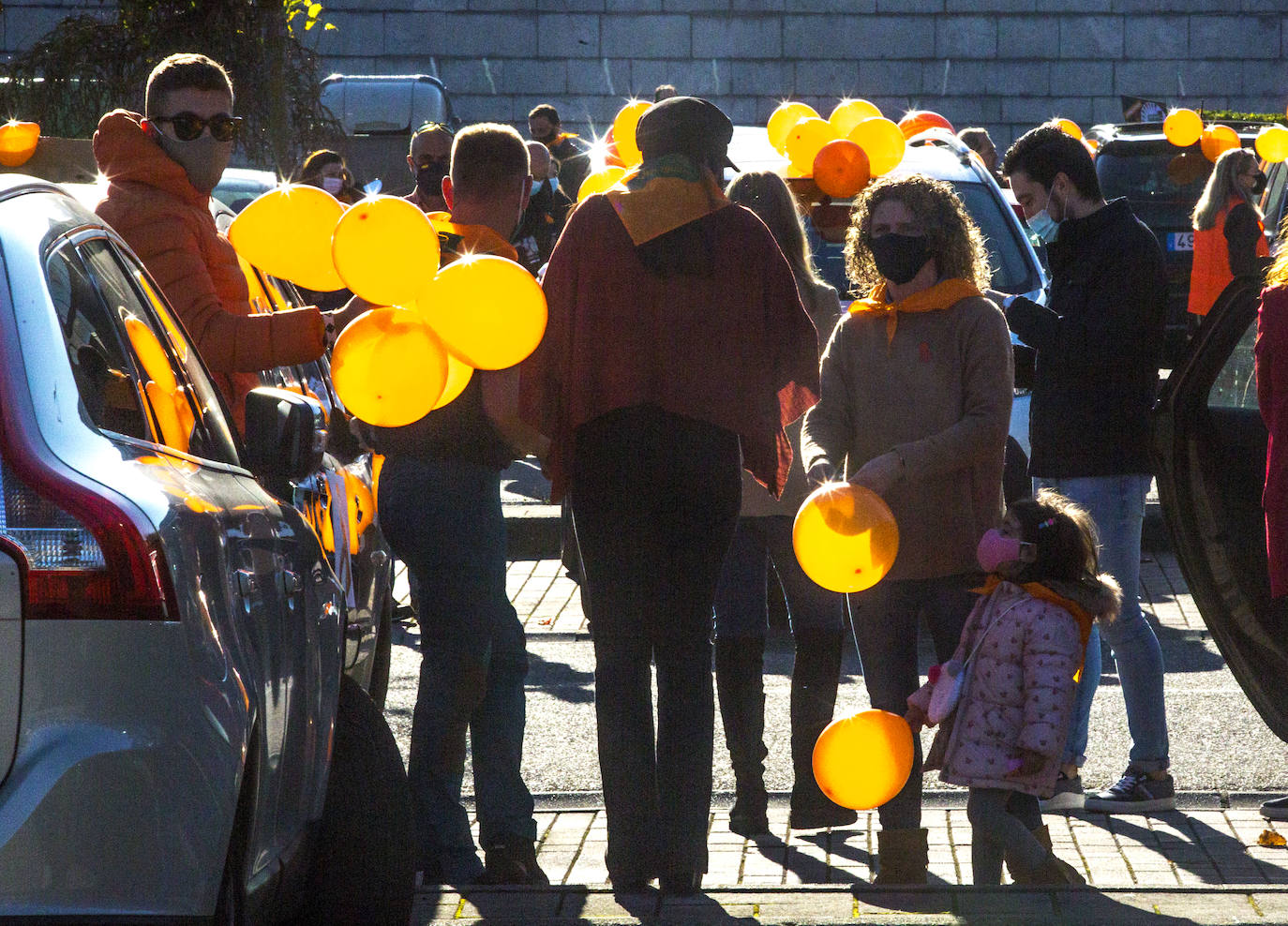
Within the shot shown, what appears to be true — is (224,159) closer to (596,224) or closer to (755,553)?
(596,224)

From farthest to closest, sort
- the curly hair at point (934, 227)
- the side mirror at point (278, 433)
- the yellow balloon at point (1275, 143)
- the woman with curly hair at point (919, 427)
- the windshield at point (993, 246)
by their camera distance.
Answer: the yellow balloon at point (1275, 143) < the windshield at point (993, 246) < the curly hair at point (934, 227) < the woman with curly hair at point (919, 427) < the side mirror at point (278, 433)

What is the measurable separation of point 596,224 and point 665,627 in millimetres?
972

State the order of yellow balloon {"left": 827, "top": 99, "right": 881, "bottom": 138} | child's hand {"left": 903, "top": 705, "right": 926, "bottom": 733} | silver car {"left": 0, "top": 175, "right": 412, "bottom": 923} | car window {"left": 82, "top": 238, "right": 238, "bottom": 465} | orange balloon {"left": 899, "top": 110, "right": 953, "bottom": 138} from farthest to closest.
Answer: orange balloon {"left": 899, "top": 110, "right": 953, "bottom": 138} → yellow balloon {"left": 827, "top": 99, "right": 881, "bottom": 138} → child's hand {"left": 903, "top": 705, "right": 926, "bottom": 733} → car window {"left": 82, "top": 238, "right": 238, "bottom": 465} → silver car {"left": 0, "top": 175, "right": 412, "bottom": 923}

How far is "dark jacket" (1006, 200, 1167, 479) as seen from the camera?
5723mm

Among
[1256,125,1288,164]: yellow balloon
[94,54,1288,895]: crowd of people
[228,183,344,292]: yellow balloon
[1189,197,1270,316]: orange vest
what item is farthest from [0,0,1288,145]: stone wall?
[228,183,344,292]: yellow balloon

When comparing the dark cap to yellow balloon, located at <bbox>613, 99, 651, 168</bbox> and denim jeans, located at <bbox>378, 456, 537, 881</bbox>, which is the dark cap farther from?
yellow balloon, located at <bbox>613, 99, 651, 168</bbox>

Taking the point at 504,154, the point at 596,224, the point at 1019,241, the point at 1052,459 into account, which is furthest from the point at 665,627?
the point at 1019,241

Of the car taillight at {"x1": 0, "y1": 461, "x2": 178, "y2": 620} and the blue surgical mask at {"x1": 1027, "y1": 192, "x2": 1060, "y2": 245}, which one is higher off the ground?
the blue surgical mask at {"x1": 1027, "y1": 192, "x2": 1060, "y2": 245}

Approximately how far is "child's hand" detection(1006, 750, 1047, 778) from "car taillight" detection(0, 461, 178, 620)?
2.54 metres

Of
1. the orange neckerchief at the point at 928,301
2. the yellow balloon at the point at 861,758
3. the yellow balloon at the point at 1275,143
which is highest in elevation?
the yellow balloon at the point at 1275,143

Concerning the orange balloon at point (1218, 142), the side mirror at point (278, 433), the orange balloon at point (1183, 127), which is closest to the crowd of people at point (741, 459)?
the side mirror at point (278, 433)

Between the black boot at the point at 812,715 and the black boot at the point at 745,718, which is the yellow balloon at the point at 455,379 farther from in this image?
the black boot at the point at 812,715

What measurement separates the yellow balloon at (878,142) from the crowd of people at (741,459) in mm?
1518

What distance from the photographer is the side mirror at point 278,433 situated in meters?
3.85
